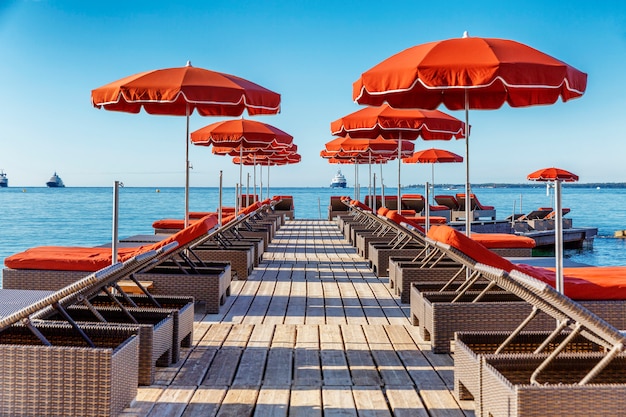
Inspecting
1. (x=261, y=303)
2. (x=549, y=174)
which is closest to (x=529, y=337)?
(x=261, y=303)

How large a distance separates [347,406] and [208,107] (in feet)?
16.7

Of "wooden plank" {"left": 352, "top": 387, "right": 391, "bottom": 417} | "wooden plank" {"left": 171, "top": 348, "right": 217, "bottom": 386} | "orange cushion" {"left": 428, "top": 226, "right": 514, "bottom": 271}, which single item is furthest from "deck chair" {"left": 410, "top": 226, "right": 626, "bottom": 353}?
"wooden plank" {"left": 171, "top": 348, "right": 217, "bottom": 386}

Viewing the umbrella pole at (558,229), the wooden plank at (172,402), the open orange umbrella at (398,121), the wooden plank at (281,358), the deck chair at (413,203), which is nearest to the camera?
the wooden plank at (172,402)

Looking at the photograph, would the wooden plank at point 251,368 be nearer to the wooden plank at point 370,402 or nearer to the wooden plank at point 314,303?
the wooden plank at point 370,402

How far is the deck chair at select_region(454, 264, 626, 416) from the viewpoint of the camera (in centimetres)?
215

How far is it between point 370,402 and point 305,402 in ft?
1.03

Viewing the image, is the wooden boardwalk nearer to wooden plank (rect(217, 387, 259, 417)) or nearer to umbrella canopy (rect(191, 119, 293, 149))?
wooden plank (rect(217, 387, 259, 417))

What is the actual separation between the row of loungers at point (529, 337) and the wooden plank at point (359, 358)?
427mm

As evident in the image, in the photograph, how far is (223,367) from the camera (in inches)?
134


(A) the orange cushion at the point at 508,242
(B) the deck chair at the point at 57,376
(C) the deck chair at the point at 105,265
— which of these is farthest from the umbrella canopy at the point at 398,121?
(B) the deck chair at the point at 57,376

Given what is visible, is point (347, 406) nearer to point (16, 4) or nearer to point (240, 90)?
point (240, 90)

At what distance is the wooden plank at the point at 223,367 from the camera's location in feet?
10.4

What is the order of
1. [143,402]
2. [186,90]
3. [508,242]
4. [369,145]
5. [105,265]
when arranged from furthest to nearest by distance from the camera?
[369,145]
[508,242]
[186,90]
[105,265]
[143,402]

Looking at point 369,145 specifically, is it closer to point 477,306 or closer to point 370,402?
point 477,306
